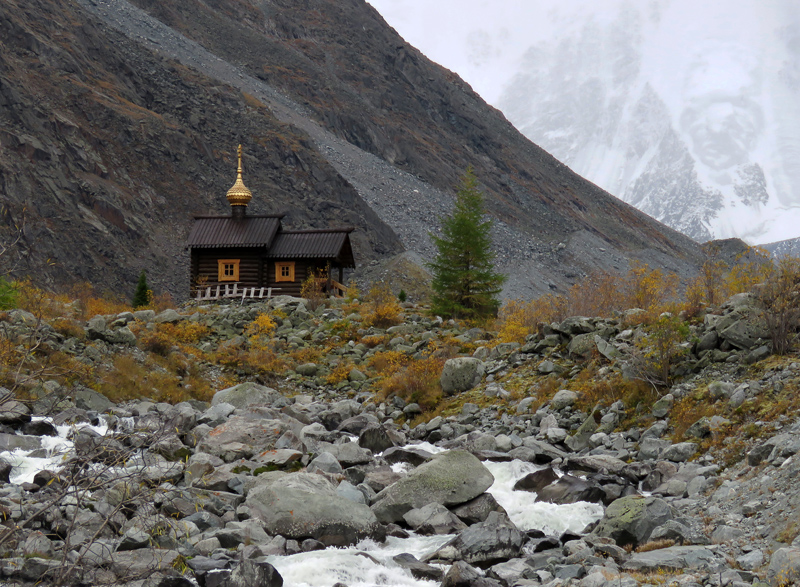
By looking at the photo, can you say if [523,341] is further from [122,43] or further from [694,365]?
[122,43]

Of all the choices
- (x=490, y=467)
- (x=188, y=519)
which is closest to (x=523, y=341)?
(x=490, y=467)

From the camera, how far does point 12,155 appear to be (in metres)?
50.0

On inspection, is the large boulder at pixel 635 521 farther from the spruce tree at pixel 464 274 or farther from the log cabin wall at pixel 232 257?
the log cabin wall at pixel 232 257

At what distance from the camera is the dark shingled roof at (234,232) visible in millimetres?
33688

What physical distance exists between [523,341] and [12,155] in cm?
4474

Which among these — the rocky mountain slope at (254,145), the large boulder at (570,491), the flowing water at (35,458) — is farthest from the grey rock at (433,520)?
the rocky mountain slope at (254,145)

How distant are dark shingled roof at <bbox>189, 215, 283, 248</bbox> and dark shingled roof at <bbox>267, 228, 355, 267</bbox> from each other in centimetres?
56

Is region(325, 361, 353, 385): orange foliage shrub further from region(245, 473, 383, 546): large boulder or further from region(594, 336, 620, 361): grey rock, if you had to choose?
region(245, 473, 383, 546): large boulder

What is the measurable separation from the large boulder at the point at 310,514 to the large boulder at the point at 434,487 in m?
0.59

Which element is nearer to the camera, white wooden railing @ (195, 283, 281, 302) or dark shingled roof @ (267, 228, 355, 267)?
white wooden railing @ (195, 283, 281, 302)

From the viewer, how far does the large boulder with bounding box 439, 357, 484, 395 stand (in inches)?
685

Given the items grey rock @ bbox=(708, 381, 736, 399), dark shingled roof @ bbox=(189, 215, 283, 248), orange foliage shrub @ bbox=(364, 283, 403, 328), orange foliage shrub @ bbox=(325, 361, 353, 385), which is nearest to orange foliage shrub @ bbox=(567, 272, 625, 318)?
orange foliage shrub @ bbox=(325, 361, 353, 385)

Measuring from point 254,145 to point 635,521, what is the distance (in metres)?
67.4

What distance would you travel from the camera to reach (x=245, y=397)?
56.4 ft
